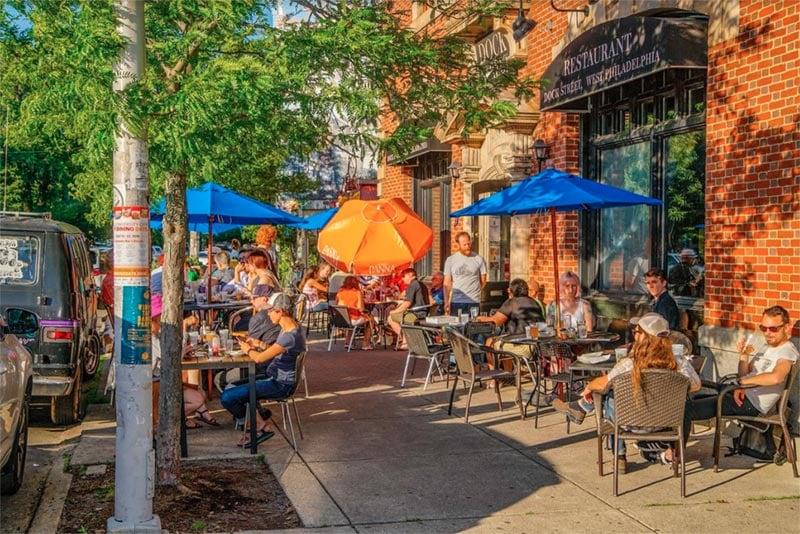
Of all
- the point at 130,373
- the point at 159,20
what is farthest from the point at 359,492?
the point at 159,20

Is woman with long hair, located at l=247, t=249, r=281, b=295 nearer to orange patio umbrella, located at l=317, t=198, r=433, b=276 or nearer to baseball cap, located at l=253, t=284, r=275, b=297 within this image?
baseball cap, located at l=253, t=284, r=275, b=297

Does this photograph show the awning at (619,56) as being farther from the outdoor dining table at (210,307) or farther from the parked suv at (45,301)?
the parked suv at (45,301)

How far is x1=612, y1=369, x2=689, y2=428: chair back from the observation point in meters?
6.96

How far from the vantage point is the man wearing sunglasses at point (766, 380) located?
24.7 feet

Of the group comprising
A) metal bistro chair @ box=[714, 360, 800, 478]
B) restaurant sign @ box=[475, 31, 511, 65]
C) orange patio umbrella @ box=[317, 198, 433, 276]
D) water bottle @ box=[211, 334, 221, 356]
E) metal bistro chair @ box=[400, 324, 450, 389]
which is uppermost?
restaurant sign @ box=[475, 31, 511, 65]

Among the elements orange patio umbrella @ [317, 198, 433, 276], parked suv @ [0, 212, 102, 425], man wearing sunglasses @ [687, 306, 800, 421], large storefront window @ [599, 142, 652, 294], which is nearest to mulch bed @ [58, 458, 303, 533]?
parked suv @ [0, 212, 102, 425]

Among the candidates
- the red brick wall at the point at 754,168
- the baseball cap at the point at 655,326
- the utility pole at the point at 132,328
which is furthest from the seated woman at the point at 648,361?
the utility pole at the point at 132,328

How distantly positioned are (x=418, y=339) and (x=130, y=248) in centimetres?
603

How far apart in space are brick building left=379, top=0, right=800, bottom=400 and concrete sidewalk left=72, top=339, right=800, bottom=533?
205 cm

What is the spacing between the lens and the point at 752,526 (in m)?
6.14

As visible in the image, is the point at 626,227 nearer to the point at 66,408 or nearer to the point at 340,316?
the point at 340,316

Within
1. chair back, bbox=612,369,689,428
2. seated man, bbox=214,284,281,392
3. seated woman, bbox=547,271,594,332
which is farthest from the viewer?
seated woman, bbox=547,271,594,332

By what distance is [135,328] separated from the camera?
5.62 meters

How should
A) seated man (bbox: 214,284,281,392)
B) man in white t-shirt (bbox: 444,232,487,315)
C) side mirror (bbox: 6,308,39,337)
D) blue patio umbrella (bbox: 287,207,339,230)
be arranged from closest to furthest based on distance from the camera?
side mirror (bbox: 6,308,39,337) → seated man (bbox: 214,284,281,392) → man in white t-shirt (bbox: 444,232,487,315) → blue patio umbrella (bbox: 287,207,339,230)
